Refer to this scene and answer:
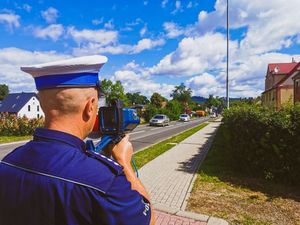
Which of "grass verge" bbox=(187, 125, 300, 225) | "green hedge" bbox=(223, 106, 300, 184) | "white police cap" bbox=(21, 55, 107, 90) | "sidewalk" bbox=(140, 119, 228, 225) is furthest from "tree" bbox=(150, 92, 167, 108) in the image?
"white police cap" bbox=(21, 55, 107, 90)

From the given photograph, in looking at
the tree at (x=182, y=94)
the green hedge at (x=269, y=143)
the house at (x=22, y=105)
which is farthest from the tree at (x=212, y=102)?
the green hedge at (x=269, y=143)

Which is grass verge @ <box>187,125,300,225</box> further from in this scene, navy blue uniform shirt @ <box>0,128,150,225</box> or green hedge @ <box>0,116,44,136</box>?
green hedge @ <box>0,116,44,136</box>

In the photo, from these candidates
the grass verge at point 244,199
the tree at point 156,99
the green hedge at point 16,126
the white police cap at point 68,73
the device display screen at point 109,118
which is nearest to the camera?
the white police cap at point 68,73

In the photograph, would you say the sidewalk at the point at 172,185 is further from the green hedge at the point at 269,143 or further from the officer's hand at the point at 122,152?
the officer's hand at the point at 122,152

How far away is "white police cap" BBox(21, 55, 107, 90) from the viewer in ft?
4.83

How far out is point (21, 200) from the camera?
52.0 inches

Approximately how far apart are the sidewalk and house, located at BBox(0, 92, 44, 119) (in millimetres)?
53365

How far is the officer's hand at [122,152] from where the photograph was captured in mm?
1647

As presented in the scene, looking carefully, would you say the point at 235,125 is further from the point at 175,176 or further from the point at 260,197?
the point at 260,197

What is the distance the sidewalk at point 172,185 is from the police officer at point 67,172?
412 cm

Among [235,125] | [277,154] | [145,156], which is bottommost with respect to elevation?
[145,156]

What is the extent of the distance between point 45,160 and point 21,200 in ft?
0.65

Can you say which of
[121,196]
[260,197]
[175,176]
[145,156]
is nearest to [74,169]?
[121,196]

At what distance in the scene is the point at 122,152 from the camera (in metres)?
1.70
